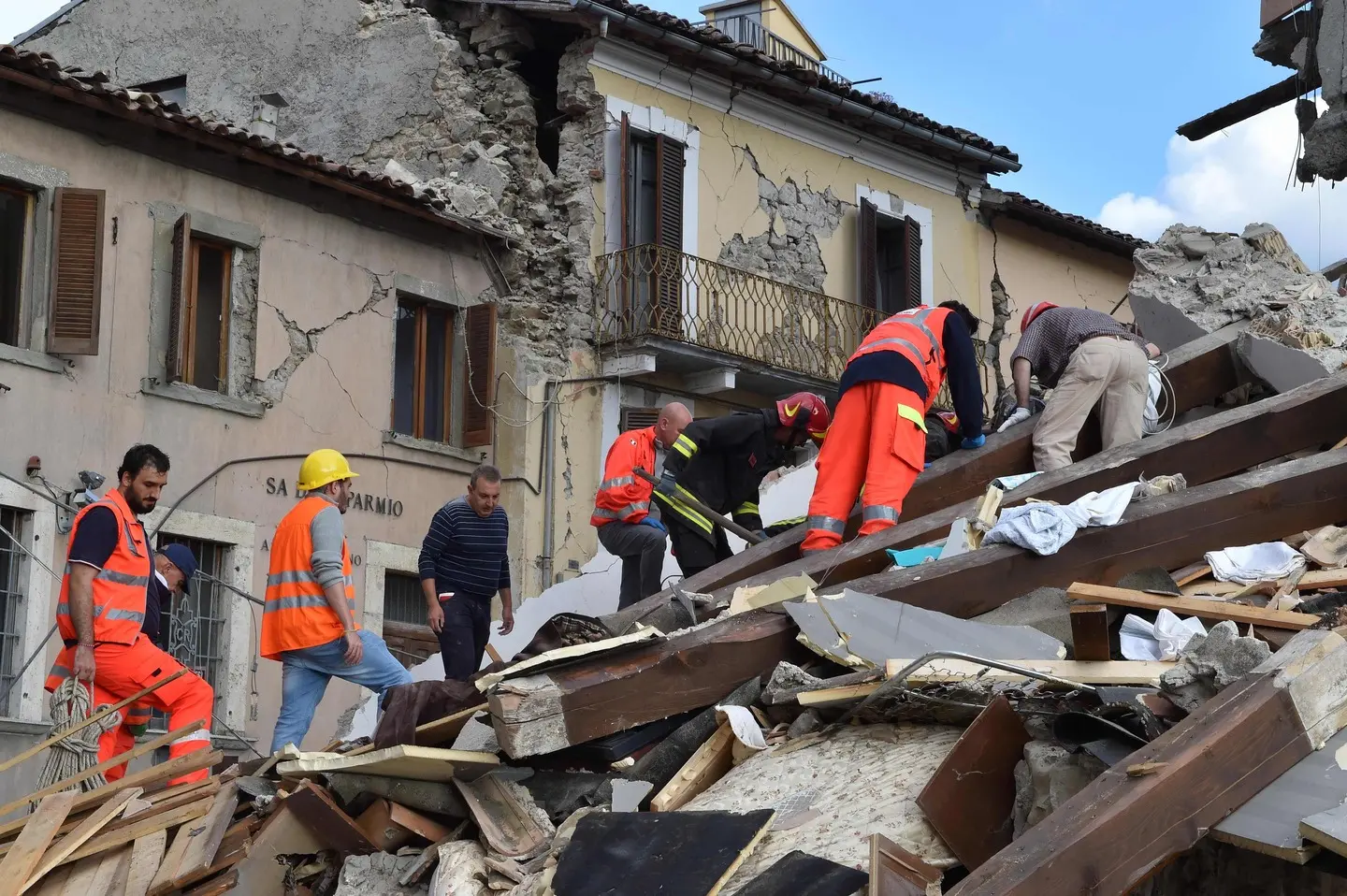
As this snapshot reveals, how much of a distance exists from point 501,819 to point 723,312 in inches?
548

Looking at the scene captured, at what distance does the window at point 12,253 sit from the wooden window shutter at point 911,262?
11057mm

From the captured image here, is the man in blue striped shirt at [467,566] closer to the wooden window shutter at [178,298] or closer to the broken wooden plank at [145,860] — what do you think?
the broken wooden plank at [145,860]

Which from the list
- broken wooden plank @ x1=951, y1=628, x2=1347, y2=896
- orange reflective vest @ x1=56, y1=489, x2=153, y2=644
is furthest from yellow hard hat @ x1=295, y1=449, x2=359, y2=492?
broken wooden plank @ x1=951, y1=628, x2=1347, y2=896

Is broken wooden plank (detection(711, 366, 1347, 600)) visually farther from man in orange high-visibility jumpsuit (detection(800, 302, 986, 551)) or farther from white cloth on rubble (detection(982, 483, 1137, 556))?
white cloth on rubble (detection(982, 483, 1137, 556))

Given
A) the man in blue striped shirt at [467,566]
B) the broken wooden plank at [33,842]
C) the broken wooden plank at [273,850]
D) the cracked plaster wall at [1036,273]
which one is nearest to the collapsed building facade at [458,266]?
the cracked plaster wall at [1036,273]

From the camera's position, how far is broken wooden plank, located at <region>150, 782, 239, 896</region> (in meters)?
5.11

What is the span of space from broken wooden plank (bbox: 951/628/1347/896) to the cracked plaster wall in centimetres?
1830

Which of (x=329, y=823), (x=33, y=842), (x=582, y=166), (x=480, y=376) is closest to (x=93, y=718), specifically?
(x=33, y=842)

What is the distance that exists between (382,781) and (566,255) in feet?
41.8

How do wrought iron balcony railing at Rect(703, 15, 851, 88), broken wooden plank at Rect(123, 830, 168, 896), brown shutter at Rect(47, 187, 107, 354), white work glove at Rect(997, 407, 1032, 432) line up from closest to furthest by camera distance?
broken wooden plank at Rect(123, 830, 168, 896) → white work glove at Rect(997, 407, 1032, 432) → brown shutter at Rect(47, 187, 107, 354) → wrought iron balcony railing at Rect(703, 15, 851, 88)

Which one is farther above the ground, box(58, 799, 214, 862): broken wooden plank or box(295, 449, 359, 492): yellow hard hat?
box(295, 449, 359, 492): yellow hard hat

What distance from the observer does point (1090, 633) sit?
4.62 meters

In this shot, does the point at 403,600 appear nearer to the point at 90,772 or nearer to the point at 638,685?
the point at 90,772

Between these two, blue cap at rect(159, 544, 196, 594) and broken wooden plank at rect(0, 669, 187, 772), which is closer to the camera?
broken wooden plank at rect(0, 669, 187, 772)
